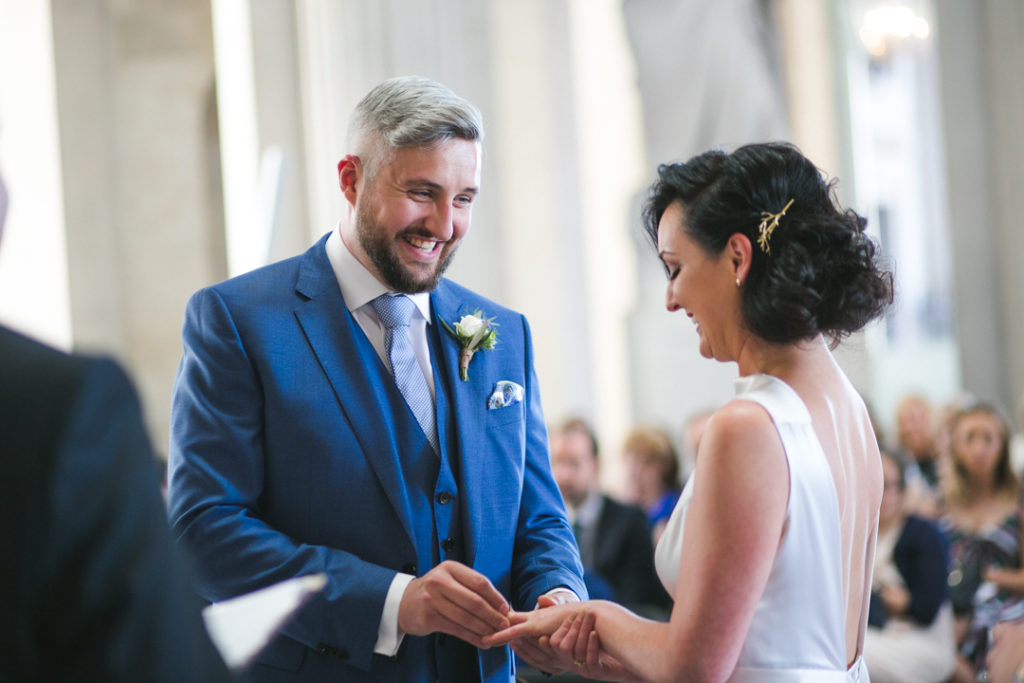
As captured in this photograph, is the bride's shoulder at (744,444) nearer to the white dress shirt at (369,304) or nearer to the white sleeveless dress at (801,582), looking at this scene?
the white sleeveless dress at (801,582)

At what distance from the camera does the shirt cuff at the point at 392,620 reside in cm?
224

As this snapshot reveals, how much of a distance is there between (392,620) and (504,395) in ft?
1.94

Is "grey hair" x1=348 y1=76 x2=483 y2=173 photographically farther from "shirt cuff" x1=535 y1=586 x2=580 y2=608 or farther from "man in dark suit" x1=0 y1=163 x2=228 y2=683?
"man in dark suit" x1=0 y1=163 x2=228 y2=683

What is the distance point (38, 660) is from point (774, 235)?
168cm

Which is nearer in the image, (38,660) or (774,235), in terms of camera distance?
(38,660)

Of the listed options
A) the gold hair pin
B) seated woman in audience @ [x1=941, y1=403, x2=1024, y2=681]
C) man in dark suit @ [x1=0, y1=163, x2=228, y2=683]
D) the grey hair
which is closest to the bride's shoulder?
the gold hair pin

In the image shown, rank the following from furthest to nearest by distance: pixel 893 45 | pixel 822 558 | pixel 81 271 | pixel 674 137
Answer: pixel 893 45 < pixel 674 137 < pixel 81 271 < pixel 822 558

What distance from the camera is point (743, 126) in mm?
10922

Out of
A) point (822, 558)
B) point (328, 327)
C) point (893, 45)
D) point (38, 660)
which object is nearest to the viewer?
point (38, 660)

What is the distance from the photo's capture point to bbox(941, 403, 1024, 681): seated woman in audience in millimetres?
5473

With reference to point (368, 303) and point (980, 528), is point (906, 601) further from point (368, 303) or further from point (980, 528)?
point (368, 303)

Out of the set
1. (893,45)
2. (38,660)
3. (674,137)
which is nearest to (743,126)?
(674,137)

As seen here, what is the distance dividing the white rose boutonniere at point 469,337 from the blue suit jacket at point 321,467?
26 mm

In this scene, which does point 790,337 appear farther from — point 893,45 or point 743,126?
point 893,45
